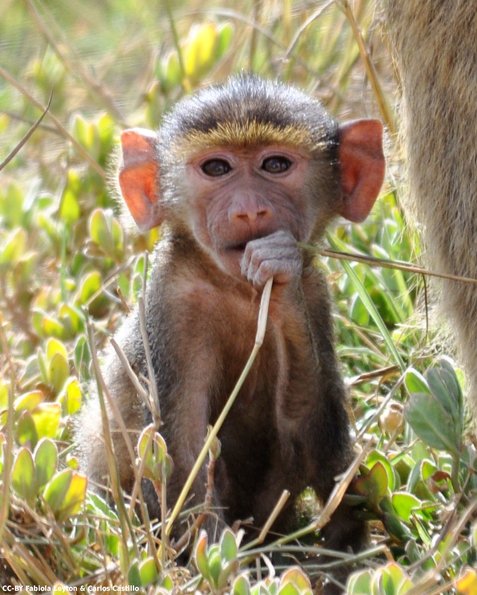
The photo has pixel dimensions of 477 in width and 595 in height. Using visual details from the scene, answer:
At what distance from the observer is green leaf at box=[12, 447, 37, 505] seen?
242 cm

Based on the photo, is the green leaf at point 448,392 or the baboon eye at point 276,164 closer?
the green leaf at point 448,392

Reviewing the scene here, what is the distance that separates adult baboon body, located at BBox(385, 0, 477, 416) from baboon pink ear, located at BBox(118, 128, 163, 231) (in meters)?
0.72

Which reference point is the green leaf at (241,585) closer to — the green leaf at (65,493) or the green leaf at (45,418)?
the green leaf at (65,493)

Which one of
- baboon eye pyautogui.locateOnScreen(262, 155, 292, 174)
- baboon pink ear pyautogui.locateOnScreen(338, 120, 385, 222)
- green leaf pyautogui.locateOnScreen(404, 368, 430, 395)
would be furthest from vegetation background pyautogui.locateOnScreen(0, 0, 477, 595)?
baboon eye pyautogui.locateOnScreen(262, 155, 292, 174)

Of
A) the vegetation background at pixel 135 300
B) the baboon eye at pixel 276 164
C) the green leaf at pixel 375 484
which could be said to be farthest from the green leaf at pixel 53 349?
the green leaf at pixel 375 484

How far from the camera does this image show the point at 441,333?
9.43 ft

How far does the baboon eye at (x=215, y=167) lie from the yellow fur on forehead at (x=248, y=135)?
0.04 m

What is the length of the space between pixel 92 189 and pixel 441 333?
184cm

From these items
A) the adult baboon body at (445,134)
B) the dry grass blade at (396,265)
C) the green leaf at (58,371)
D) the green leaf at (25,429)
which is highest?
the adult baboon body at (445,134)

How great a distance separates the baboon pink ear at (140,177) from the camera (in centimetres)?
306

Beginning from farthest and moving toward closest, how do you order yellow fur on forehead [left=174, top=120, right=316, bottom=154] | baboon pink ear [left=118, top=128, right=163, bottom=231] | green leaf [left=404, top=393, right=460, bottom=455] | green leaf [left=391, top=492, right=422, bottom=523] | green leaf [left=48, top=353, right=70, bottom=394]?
green leaf [left=48, top=353, right=70, bottom=394] → baboon pink ear [left=118, top=128, right=163, bottom=231] → yellow fur on forehead [left=174, top=120, right=316, bottom=154] → green leaf [left=391, top=492, right=422, bottom=523] → green leaf [left=404, top=393, right=460, bottom=455]

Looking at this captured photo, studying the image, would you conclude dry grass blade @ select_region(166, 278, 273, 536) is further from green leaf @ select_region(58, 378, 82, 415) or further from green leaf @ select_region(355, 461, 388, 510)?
green leaf @ select_region(58, 378, 82, 415)

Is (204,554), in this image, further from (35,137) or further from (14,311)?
(35,137)

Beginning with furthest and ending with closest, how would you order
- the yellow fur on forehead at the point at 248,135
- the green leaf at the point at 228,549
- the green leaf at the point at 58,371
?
the green leaf at the point at 58,371
the yellow fur on forehead at the point at 248,135
the green leaf at the point at 228,549
